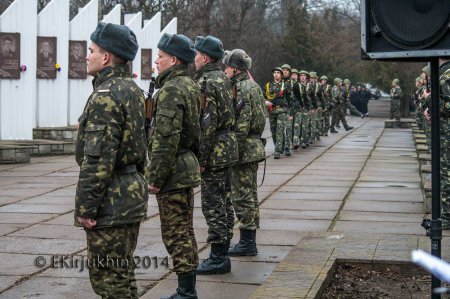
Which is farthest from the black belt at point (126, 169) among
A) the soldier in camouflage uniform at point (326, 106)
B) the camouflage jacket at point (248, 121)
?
the soldier in camouflage uniform at point (326, 106)

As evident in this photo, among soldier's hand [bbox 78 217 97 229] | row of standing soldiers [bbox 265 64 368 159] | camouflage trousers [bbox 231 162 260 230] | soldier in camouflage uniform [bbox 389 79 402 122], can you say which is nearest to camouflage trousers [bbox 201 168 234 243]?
camouflage trousers [bbox 231 162 260 230]

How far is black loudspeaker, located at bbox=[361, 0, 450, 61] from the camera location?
198 inches

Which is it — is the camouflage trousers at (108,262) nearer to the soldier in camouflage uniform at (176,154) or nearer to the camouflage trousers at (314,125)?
the soldier in camouflage uniform at (176,154)

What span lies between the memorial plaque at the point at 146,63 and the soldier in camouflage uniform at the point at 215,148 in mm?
16979

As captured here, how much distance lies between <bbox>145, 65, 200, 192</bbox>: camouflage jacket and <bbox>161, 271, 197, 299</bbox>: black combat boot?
0.60 m

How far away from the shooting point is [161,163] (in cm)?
546

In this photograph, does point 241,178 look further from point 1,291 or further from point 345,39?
point 345,39

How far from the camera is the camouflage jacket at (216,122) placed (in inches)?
256

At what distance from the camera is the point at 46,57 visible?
19.1m

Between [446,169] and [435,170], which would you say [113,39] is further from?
[446,169]

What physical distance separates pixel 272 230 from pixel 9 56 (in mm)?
9986

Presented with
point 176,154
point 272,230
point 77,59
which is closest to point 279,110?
point 77,59

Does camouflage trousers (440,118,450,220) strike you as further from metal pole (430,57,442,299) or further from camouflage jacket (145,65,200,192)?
camouflage jacket (145,65,200,192)

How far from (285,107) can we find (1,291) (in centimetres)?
1311
